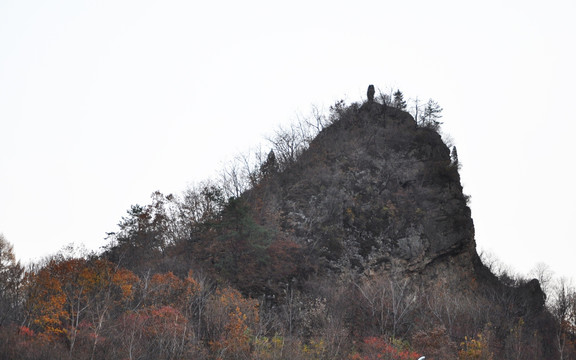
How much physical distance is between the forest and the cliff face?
0.57ft

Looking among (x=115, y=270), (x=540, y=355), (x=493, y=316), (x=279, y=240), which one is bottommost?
(x=540, y=355)

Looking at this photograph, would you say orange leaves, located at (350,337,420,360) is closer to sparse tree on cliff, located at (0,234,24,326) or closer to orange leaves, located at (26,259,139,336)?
orange leaves, located at (26,259,139,336)

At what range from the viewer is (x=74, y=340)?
98.6 feet

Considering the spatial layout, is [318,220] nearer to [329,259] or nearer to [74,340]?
[329,259]

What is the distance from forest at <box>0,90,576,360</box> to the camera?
34.1 m

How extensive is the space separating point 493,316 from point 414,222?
1234cm

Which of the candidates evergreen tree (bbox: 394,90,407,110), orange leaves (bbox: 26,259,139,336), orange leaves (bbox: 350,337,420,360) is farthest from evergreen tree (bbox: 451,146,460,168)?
orange leaves (bbox: 26,259,139,336)

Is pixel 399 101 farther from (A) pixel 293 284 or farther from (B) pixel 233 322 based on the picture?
(B) pixel 233 322

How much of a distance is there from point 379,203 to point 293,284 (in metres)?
14.1

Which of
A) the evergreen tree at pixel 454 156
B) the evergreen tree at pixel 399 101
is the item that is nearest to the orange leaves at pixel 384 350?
the evergreen tree at pixel 454 156

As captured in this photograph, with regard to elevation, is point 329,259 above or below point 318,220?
below

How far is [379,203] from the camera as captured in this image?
177 feet

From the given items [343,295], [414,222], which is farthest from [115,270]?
[414,222]

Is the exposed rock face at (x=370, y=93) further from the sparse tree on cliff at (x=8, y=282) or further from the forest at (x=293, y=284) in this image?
the sparse tree on cliff at (x=8, y=282)
